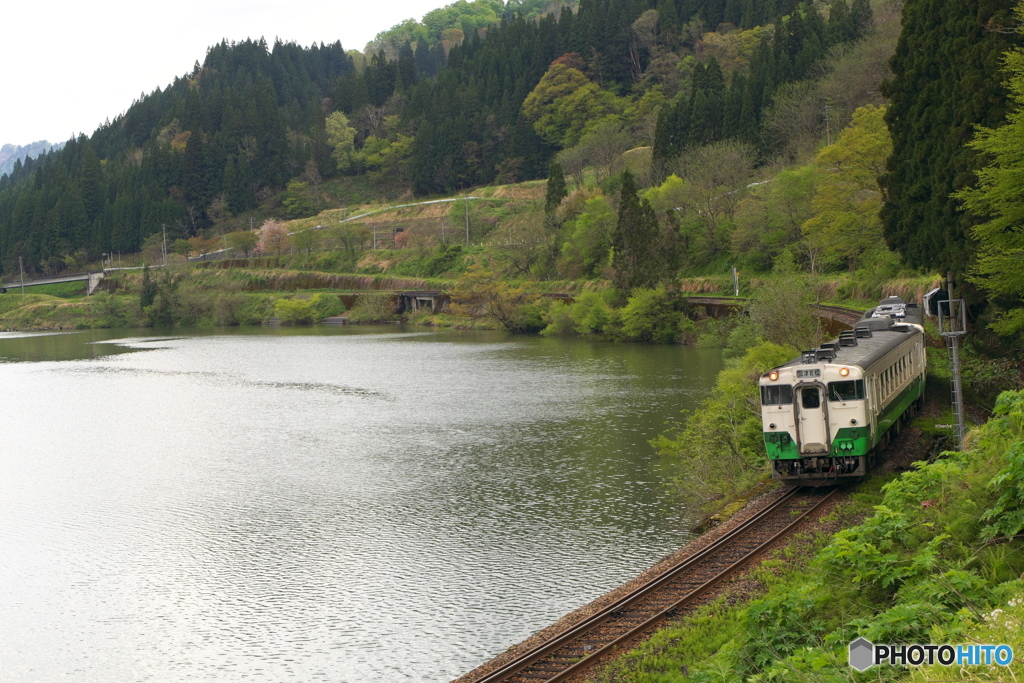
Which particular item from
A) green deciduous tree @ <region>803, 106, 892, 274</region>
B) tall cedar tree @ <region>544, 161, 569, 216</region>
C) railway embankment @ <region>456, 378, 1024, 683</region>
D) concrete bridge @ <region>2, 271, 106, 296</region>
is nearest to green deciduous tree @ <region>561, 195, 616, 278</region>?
tall cedar tree @ <region>544, 161, 569, 216</region>

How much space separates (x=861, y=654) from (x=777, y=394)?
1200cm

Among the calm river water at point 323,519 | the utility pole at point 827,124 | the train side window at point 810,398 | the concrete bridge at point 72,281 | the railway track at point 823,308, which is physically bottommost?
the calm river water at point 323,519

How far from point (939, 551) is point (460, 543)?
12.5 metres

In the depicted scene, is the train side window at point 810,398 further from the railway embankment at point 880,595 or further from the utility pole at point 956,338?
the railway embankment at point 880,595

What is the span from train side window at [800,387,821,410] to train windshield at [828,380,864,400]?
0.89 feet

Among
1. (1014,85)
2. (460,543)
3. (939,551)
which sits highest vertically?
(1014,85)

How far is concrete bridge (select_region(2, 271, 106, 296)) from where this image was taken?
126 metres

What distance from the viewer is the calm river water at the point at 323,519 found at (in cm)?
1680

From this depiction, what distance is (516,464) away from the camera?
2978 cm

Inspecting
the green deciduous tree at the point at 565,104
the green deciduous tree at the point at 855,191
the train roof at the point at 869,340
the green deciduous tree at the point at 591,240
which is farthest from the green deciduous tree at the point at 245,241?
the train roof at the point at 869,340

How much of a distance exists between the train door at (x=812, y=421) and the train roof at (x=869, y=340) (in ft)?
2.50

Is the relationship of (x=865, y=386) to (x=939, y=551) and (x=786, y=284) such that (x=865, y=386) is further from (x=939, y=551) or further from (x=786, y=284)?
(x=786, y=284)

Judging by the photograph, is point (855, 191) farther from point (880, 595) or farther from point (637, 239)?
point (880, 595)

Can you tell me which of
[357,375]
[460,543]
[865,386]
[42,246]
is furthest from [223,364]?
[42,246]
